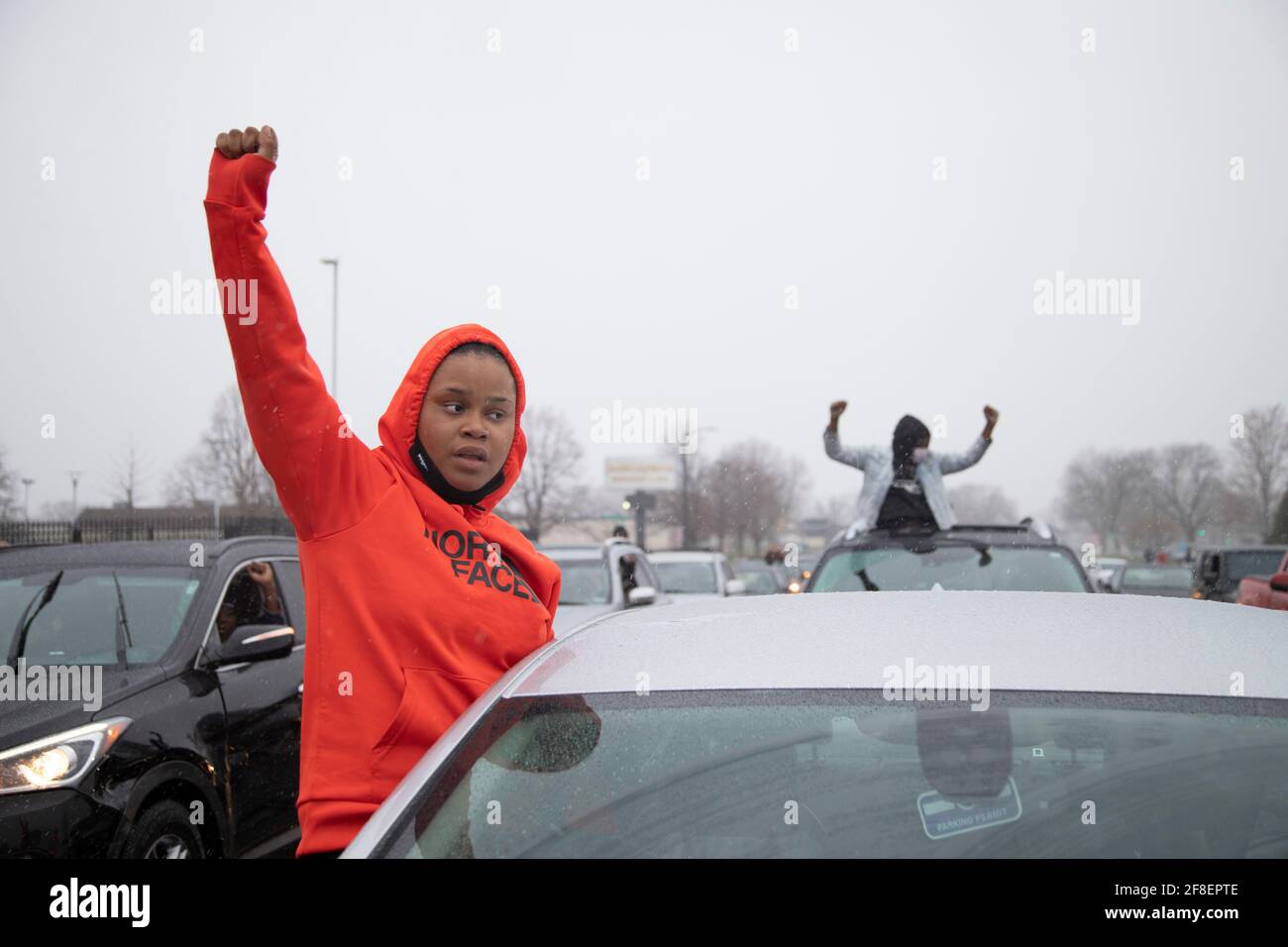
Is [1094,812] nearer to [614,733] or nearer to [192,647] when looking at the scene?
[614,733]

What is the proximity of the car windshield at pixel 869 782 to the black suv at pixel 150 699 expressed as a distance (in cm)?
260

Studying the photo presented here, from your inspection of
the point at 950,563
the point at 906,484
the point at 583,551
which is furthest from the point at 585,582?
the point at 950,563

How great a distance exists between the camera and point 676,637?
2158mm

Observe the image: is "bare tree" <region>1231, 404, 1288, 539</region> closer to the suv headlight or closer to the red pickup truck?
the red pickup truck

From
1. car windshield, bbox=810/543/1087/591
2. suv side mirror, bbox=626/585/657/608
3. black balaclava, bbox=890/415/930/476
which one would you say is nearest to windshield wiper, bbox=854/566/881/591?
car windshield, bbox=810/543/1087/591

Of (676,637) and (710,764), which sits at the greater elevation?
(676,637)

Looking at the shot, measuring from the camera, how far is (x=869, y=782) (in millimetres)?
1746

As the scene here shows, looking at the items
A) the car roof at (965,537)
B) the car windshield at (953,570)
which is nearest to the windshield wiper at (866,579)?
the car windshield at (953,570)

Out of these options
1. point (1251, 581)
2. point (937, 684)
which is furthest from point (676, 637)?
point (1251, 581)

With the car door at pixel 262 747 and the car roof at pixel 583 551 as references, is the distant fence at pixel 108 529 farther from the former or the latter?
the car door at pixel 262 747

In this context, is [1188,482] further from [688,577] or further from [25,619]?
[25,619]

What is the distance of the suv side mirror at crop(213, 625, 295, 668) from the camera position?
4688mm

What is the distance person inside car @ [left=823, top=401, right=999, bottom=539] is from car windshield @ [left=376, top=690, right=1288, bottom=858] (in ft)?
15.9
